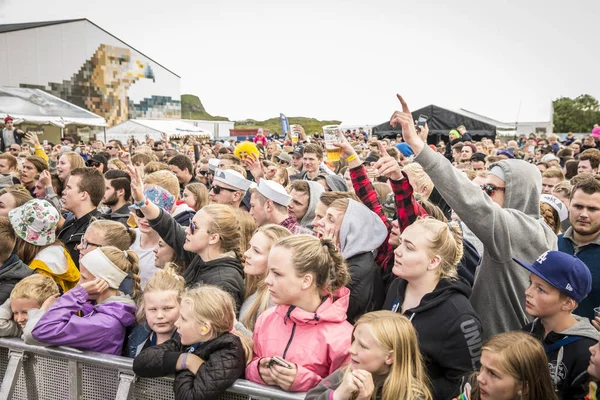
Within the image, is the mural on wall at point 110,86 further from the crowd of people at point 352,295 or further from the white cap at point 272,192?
Result: the crowd of people at point 352,295

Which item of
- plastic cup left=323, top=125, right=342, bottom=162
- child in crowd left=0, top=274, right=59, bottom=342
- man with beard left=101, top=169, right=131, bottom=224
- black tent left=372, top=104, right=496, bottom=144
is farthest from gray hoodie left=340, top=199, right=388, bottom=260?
black tent left=372, top=104, right=496, bottom=144

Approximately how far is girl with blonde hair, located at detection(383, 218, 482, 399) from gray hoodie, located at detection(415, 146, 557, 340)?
0.21 metres

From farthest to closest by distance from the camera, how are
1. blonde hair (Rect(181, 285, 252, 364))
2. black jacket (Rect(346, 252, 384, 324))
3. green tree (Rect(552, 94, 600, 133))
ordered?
green tree (Rect(552, 94, 600, 133)), black jacket (Rect(346, 252, 384, 324)), blonde hair (Rect(181, 285, 252, 364))

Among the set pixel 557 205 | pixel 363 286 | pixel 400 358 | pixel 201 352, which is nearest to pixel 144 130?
pixel 557 205

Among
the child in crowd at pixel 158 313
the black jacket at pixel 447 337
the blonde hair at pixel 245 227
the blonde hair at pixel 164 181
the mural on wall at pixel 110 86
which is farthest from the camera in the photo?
the mural on wall at pixel 110 86

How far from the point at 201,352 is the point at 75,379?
0.80m

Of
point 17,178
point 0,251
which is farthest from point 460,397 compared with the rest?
point 17,178

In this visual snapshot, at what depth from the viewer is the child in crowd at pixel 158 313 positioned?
9.86ft

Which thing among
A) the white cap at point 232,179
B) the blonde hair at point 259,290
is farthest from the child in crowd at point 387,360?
the white cap at point 232,179

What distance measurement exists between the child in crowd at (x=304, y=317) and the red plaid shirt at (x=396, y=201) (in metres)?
0.83

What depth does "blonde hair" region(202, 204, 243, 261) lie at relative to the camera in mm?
3662

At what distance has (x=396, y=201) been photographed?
3.68 metres

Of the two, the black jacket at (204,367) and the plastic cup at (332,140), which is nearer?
the black jacket at (204,367)

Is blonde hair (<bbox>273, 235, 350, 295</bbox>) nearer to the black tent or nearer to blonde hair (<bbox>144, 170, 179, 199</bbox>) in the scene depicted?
blonde hair (<bbox>144, 170, 179, 199</bbox>)
